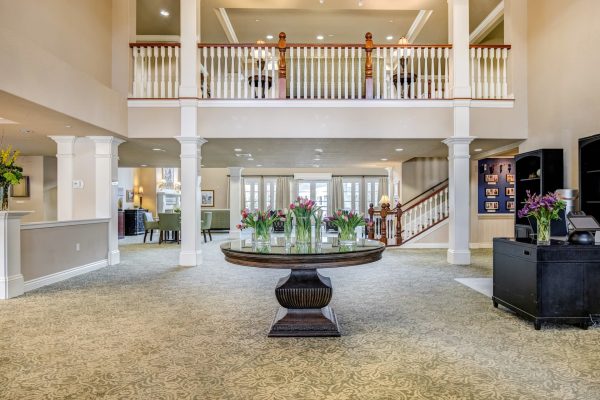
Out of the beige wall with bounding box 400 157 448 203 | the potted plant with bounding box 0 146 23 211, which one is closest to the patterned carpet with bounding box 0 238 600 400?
the potted plant with bounding box 0 146 23 211

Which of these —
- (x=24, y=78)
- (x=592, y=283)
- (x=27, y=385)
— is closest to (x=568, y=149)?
(x=592, y=283)

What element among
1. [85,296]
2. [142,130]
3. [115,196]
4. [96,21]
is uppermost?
[96,21]

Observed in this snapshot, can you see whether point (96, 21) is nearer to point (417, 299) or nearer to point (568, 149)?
point (417, 299)

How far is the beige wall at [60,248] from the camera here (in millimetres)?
5059

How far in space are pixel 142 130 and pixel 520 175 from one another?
6.71 m

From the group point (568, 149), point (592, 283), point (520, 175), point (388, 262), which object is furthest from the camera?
point (388, 262)

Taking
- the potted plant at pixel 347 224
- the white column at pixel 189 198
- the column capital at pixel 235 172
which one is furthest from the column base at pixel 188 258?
the column capital at pixel 235 172

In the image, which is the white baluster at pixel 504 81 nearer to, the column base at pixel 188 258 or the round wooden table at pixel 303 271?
the round wooden table at pixel 303 271

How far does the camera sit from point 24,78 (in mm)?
4223

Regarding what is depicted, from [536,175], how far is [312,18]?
5.72 meters

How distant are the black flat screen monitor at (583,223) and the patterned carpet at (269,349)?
2.90 ft

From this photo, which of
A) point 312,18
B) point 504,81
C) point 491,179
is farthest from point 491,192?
point 312,18

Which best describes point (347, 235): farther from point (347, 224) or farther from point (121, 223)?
point (121, 223)

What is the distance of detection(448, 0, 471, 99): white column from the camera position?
21.9ft
